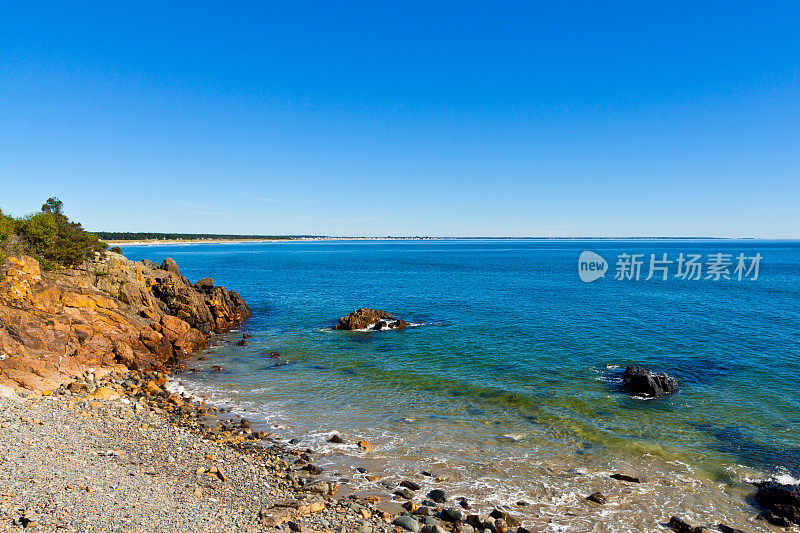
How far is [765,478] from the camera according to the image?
1689cm

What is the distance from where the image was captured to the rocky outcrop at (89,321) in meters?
23.7

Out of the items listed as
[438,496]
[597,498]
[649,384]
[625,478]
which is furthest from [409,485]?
[649,384]

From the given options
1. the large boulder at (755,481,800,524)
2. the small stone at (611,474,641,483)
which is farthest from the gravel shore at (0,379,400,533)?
the large boulder at (755,481,800,524)

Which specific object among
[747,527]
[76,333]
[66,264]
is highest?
[66,264]

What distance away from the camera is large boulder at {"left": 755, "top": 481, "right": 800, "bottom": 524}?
14375 millimetres

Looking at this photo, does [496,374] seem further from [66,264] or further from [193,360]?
[66,264]

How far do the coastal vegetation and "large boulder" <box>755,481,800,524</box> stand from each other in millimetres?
46369

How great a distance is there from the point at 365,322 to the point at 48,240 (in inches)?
1130

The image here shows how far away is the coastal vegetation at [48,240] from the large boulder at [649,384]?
4460 cm

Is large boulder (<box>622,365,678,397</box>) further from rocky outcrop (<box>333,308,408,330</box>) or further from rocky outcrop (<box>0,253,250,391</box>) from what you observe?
rocky outcrop (<box>0,253,250,391</box>)

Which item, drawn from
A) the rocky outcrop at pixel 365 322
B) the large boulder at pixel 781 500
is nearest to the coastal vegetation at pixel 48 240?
the rocky outcrop at pixel 365 322

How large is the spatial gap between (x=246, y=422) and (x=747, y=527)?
21.0 m

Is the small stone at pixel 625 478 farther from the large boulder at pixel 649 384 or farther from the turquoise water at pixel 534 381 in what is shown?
the large boulder at pixel 649 384

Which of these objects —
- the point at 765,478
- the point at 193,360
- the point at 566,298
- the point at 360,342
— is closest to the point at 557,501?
the point at 765,478
